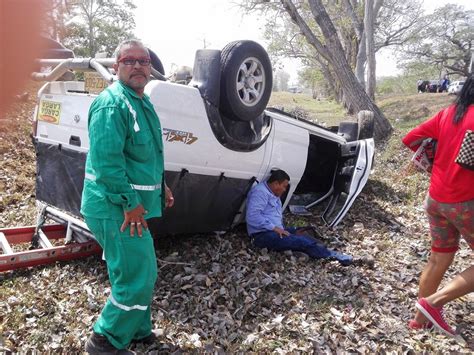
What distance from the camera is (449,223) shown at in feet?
12.3

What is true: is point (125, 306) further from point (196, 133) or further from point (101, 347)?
point (196, 133)

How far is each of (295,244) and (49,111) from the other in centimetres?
295

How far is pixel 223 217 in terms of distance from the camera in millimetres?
5262

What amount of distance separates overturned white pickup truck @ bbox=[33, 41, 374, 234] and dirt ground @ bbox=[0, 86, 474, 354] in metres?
0.41

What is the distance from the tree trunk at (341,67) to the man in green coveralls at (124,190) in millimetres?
9873

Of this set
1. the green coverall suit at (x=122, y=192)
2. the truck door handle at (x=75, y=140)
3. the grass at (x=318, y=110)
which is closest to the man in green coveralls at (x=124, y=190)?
the green coverall suit at (x=122, y=192)

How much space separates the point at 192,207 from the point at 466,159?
8.40ft

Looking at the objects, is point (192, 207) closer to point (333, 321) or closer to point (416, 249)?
point (333, 321)

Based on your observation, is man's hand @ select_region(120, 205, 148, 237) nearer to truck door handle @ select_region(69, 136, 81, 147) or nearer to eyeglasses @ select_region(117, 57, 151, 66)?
eyeglasses @ select_region(117, 57, 151, 66)

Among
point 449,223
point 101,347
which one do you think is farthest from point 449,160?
point 101,347

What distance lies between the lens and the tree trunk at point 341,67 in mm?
12328

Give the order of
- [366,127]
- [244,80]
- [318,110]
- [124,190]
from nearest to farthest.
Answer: [124,190], [244,80], [366,127], [318,110]

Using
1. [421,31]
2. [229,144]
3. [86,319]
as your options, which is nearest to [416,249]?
[229,144]

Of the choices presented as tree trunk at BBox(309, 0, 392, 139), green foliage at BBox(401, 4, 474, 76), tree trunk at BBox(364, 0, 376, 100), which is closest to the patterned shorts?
tree trunk at BBox(309, 0, 392, 139)
